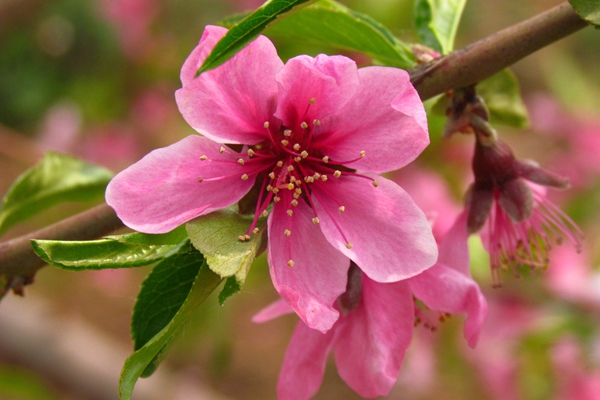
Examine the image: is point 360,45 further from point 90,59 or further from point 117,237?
point 90,59

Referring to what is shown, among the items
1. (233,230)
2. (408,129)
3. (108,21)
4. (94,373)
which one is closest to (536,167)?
(408,129)

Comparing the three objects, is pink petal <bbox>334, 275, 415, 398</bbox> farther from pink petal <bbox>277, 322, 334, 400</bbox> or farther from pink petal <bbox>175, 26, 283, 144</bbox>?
pink petal <bbox>175, 26, 283, 144</bbox>

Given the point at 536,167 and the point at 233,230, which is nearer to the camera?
the point at 233,230

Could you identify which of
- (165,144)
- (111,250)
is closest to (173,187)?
(111,250)

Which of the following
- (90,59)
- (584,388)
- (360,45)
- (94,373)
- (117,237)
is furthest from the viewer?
(90,59)

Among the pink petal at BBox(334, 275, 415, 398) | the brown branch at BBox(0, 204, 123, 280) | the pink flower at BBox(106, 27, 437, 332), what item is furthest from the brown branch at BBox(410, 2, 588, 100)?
the brown branch at BBox(0, 204, 123, 280)

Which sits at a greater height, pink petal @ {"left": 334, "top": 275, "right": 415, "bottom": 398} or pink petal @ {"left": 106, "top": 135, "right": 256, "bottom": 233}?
pink petal @ {"left": 106, "top": 135, "right": 256, "bottom": 233}

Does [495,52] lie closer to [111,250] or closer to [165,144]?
[111,250]
